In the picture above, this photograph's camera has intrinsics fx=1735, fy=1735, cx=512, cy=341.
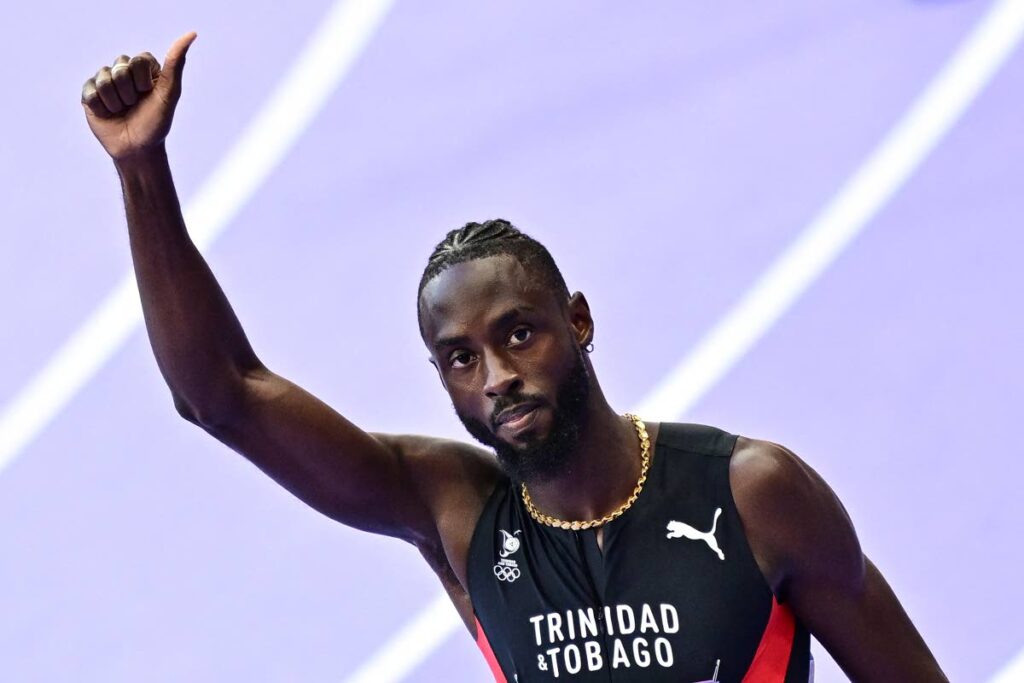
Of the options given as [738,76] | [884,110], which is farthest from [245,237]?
[884,110]

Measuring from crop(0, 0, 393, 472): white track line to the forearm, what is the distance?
2826 millimetres

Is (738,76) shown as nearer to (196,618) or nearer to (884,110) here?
(884,110)

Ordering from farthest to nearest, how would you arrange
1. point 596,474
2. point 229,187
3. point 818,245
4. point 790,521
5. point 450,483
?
point 229,187 < point 818,245 < point 450,483 < point 596,474 < point 790,521

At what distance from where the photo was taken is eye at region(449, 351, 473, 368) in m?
2.47

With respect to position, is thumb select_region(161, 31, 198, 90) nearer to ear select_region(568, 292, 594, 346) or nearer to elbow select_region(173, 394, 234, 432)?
elbow select_region(173, 394, 234, 432)

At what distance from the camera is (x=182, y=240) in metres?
2.45

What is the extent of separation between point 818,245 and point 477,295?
9.84ft

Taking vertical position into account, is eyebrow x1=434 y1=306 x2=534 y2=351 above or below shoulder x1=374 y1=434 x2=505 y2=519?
above

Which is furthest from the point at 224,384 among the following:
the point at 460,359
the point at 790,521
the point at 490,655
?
the point at 790,521

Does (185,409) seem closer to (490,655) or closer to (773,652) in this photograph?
(490,655)

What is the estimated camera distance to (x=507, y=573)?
8.57 feet

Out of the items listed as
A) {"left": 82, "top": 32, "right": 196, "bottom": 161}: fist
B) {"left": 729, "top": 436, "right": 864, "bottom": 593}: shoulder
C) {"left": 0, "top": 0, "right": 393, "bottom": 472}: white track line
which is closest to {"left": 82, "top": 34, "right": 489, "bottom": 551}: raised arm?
{"left": 82, "top": 32, "right": 196, "bottom": 161}: fist

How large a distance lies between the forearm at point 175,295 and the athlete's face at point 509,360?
1.01ft

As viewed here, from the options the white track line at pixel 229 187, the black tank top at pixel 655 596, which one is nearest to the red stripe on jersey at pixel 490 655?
the black tank top at pixel 655 596
